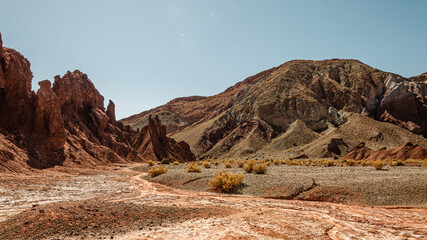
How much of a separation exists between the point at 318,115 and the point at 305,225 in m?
84.4

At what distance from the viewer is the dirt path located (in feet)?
22.9

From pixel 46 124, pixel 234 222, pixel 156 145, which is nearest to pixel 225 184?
pixel 234 222

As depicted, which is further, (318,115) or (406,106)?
(318,115)

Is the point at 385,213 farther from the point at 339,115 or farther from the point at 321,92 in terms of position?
the point at 321,92

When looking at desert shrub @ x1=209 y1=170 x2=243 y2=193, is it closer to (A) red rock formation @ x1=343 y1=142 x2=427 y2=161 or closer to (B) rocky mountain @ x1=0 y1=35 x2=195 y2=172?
(B) rocky mountain @ x1=0 y1=35 x2=195 y2=172

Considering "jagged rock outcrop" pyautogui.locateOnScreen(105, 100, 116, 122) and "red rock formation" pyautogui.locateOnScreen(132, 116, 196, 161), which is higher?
"jagged rock outcrop" pyautogui.locateOnScreen(105, 100, 116, 122)

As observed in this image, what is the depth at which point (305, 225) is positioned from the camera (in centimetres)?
811

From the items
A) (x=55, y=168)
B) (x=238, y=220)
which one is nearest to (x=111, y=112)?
(x=55, y=168)

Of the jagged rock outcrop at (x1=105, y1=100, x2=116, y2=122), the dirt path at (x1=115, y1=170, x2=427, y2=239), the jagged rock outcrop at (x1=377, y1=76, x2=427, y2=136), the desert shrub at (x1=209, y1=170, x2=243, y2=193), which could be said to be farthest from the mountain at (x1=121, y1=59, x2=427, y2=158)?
the dirt path at (x1=115, y1=170, x2=427, y2=239)

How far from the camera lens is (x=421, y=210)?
10.2 metres

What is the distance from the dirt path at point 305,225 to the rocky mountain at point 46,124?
67.5ft

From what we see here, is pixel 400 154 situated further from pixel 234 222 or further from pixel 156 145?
pixel 156 145

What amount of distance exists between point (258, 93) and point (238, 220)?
100 m

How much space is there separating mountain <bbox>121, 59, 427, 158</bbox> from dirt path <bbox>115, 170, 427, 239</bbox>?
49.4 m
